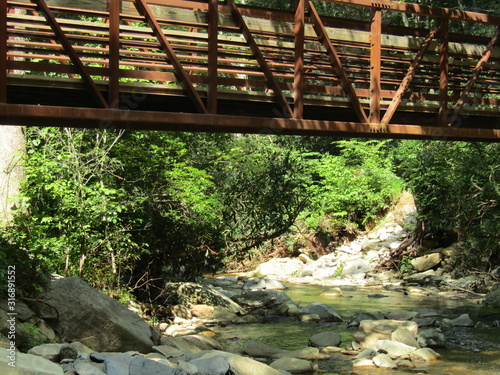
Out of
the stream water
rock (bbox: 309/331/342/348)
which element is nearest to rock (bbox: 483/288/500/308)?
the stream water

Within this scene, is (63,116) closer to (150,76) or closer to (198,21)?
(150,76)

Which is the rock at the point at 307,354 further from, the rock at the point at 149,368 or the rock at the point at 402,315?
the rock at the point at 149,368

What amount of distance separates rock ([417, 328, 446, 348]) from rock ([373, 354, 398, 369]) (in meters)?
1.35

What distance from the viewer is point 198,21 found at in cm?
753

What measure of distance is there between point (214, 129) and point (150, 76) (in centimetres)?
94

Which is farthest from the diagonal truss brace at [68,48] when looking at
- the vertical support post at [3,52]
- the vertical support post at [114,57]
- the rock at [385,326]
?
the rock at [385,326]

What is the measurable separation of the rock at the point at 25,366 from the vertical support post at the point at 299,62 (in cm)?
386

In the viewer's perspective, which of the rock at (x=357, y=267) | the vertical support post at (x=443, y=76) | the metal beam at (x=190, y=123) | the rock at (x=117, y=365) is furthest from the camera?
the rock at (x=357, y=267)

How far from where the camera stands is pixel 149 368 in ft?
22.3

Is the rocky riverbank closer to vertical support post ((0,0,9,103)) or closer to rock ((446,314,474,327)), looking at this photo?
rock ((446,314,474,327))

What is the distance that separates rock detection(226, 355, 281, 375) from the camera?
7977 mm

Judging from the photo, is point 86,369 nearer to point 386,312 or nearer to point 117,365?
point 117,365

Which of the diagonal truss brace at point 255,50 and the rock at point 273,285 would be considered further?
the rock at point 273,285

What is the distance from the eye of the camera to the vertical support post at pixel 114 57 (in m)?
6.77
